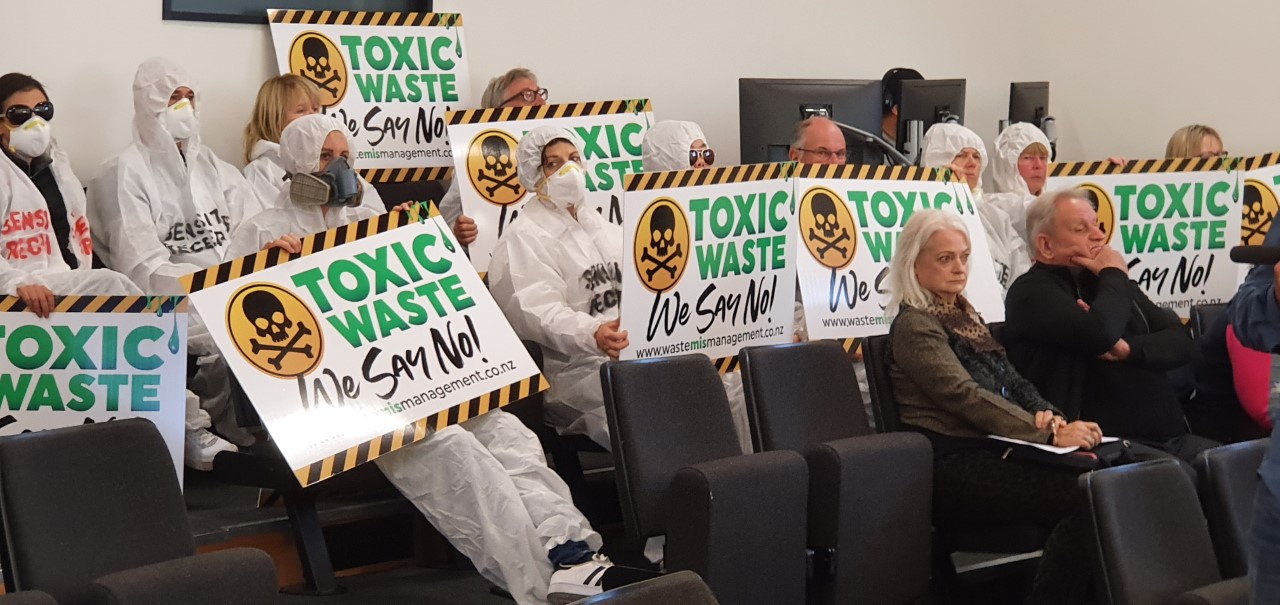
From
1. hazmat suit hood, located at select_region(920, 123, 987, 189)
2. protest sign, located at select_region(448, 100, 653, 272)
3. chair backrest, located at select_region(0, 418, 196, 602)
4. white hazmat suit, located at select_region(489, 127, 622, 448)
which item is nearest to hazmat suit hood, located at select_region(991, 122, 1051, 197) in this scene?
hazmat suit hood, located at select_region(920, 123, 987, 189)

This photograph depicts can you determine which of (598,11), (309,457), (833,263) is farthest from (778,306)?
(598,11)

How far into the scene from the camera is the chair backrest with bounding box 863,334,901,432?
3980 millimetres

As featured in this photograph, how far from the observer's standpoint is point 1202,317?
5.08 meters

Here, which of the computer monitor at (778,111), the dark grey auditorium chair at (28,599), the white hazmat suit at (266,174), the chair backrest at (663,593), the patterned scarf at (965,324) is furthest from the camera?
the computer monitor at (778,111)

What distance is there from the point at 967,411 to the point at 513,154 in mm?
2276

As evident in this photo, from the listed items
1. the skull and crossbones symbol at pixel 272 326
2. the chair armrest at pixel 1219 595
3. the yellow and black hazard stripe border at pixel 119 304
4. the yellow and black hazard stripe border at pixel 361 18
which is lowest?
the chair armrest at pixel 1219 595

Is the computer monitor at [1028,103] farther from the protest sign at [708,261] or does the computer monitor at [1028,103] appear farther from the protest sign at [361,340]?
the protest sign at [361,340]

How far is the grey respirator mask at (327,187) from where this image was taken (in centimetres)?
430

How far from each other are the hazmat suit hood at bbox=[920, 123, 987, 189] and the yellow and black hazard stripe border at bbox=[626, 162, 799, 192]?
1.62 metres

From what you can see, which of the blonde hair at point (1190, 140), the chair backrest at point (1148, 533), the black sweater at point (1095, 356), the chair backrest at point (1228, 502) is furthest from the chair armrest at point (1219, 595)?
the blonde hair at point (1190, 140)

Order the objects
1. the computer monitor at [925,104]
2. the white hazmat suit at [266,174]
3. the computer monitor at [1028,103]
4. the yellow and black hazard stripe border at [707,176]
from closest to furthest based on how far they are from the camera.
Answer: the yellow and black hazard stripe border at [707,176], the white hazmat suit at [266,174], the computer monitor at [925,104], the computer monitor at [1028,103]

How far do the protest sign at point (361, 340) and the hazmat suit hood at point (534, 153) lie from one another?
0.85 metres

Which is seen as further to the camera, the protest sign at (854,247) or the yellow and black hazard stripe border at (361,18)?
the yellow and black hazard stripe border at (361,18)

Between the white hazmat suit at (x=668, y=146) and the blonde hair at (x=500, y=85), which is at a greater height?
the blonde hair at (x=500, y=85)
